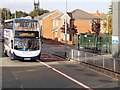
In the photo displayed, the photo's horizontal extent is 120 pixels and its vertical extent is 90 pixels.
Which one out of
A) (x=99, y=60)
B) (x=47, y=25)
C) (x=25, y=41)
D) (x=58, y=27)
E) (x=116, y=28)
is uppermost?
(x=47, y=25)

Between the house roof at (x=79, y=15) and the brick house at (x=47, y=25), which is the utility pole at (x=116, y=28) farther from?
the brick house at (x=47, y=25)

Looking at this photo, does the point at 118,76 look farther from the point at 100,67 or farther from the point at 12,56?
the point at 12,56

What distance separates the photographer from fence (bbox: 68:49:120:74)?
2102 cm

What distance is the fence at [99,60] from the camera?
68.9 ft

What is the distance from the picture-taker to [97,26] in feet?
240

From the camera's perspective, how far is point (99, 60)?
24312 millimetres

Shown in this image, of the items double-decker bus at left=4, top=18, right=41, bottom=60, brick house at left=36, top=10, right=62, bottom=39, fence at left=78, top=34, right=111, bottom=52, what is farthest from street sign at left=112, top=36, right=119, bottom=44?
brick house at left=36, top=10, right=62, bottom=39

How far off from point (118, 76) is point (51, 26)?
72.6 meters

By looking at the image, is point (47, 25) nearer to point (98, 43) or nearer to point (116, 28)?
point (98, 43)

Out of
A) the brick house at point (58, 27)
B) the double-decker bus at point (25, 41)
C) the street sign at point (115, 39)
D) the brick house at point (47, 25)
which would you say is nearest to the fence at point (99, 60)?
the double-decker bus at point (25, 41)

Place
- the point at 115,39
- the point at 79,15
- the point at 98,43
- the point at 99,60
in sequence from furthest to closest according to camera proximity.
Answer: the point at 79,15, the point at 98,43, the point at 115,39, the point at 99,60

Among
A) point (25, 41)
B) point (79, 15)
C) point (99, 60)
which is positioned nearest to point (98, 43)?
point (25, 41)

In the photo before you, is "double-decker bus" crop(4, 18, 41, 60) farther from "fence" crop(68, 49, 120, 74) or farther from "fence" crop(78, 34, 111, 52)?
"fence" crop(78, 34, 111, 52)

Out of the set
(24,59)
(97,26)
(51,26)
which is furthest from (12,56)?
(51,26)
